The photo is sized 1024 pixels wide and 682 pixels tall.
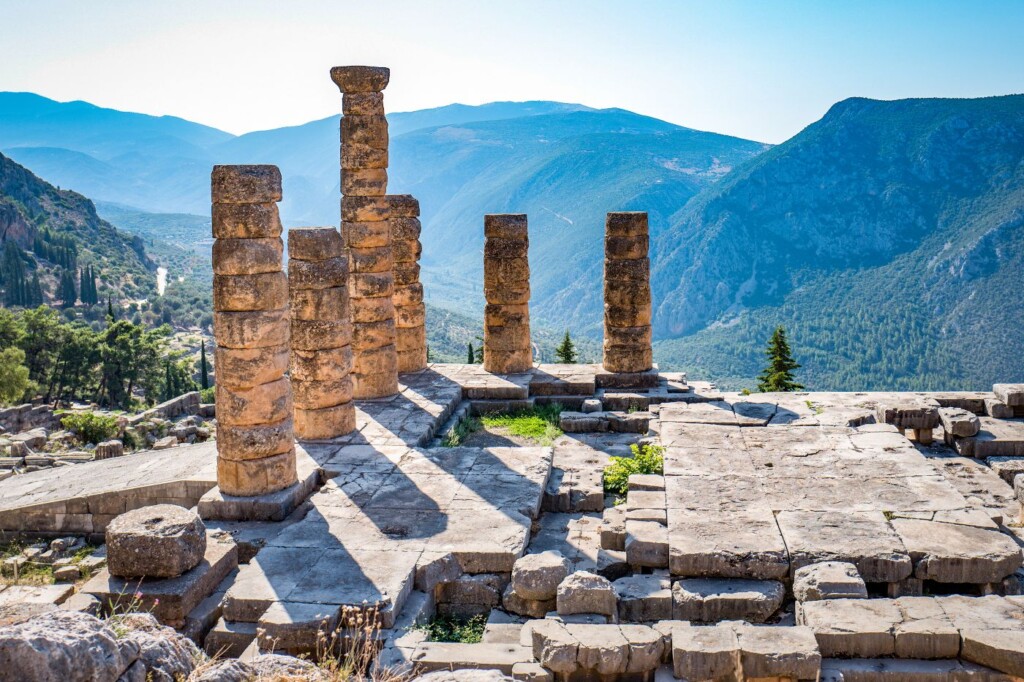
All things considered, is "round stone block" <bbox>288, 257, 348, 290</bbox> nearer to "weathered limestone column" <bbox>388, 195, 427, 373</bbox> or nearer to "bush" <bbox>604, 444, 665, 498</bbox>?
"weathered limestone column" <bbox>388, 195, 427, 373</bbox>

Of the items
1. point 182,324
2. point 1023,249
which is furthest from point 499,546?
point 1023,249

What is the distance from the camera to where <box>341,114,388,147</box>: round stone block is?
49.2ft

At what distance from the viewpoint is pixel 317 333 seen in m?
Answer: 12.6

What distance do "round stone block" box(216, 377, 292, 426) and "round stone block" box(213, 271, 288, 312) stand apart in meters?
0.95

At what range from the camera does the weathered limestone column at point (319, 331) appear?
12320 mm

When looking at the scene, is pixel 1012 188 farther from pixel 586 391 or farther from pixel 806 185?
pixel 586 391

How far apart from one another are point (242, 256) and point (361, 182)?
214 inches

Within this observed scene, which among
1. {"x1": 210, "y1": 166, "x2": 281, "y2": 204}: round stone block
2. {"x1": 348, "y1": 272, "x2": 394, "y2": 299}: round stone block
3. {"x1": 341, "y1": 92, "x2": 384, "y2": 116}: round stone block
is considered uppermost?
{"x1": 341, "y1": 92, "x2": 384, "y2": 116}: round stone block

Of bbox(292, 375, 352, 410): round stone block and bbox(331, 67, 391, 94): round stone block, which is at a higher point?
bbox(331, 67, 391, 94): round stone block

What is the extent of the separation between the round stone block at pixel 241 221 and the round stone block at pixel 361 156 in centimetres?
517

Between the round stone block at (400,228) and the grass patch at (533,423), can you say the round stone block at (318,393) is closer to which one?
the grass patch at (533,423)

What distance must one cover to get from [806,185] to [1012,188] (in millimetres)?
28992

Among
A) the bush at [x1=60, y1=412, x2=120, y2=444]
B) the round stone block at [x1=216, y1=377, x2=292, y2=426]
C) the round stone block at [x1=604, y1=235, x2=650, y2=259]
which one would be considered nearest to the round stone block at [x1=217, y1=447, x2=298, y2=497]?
the round stone block at [x1=216, y1=377, x2=292, y2=426]

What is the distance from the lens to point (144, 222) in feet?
582
